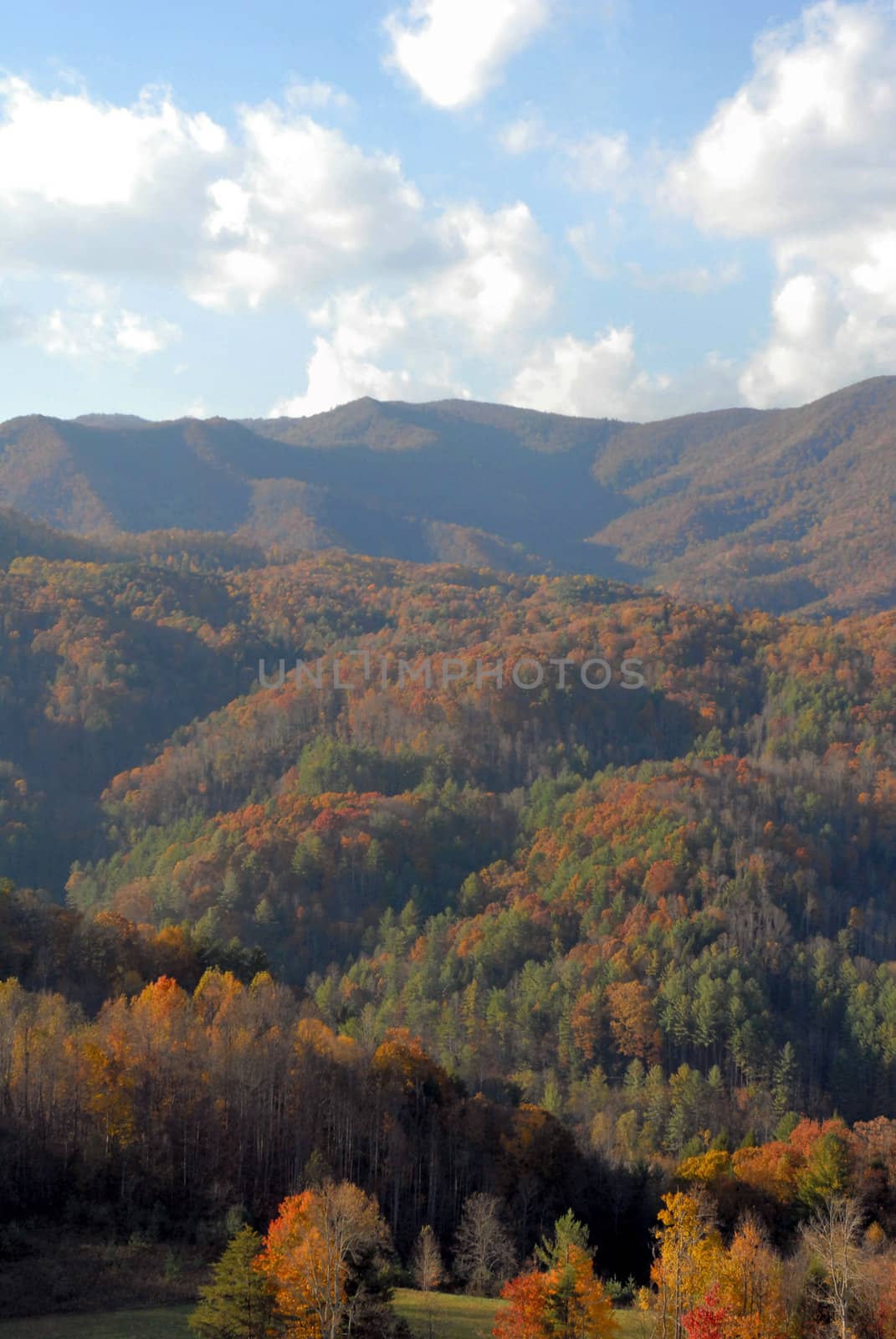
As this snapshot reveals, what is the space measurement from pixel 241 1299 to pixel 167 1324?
228 inches

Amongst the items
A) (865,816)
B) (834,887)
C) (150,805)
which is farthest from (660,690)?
(150,805)

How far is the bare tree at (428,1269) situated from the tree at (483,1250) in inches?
41.3

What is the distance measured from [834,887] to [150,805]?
93.5 meters

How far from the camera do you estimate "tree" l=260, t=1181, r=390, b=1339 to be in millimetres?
29578

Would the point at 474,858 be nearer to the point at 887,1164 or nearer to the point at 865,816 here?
the point at 865,816

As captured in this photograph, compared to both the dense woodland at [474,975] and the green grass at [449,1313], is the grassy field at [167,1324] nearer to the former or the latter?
the green grass at [449,1313]

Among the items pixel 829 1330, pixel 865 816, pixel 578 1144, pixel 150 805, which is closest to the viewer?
pixel 829 1330

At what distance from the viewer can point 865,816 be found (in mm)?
148750

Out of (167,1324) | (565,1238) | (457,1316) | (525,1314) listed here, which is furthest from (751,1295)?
(167,1324)

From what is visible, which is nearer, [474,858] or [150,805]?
[474,858]

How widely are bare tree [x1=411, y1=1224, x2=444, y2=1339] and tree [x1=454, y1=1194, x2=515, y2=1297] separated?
1.05 m

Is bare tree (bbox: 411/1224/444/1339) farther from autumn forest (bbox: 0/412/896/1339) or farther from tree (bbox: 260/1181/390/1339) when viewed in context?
tree (bbox: 260/1181/390/1339)

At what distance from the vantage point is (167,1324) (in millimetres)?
34781

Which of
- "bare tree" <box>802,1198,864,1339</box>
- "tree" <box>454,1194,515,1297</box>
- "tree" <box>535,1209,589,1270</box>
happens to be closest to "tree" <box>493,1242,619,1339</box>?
"bare tree" <box>802,1198,864,1339</box>
